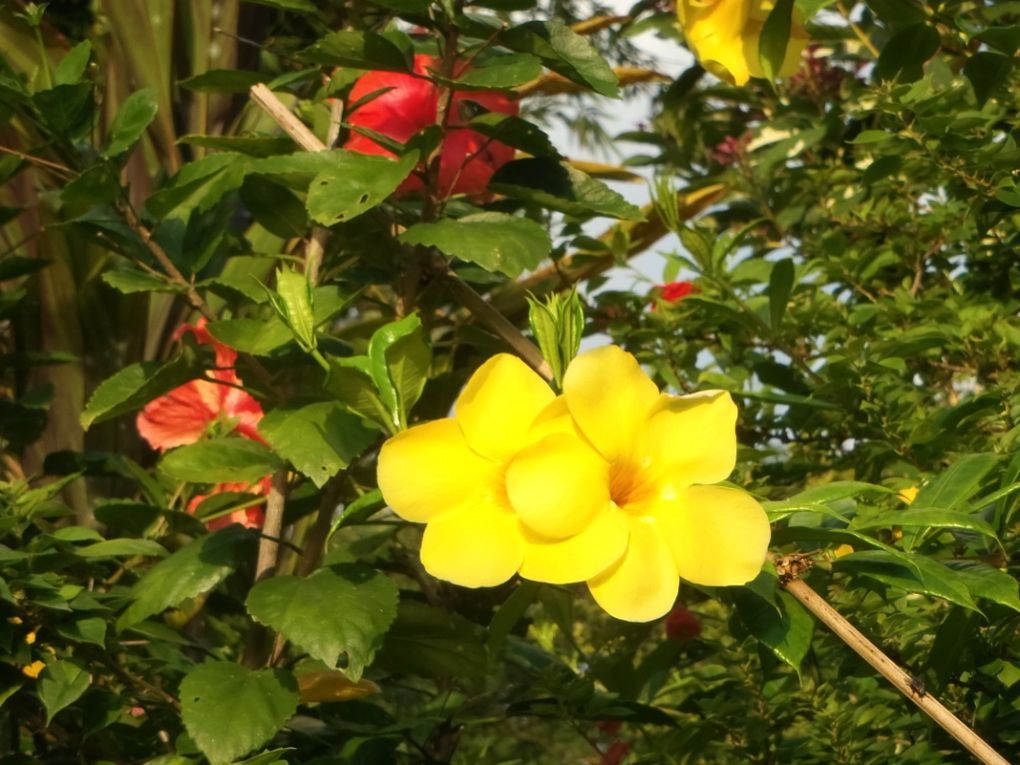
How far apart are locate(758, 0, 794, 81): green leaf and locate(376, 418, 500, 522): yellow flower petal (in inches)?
10.7

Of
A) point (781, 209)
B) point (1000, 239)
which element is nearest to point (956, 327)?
point (1000, 239)

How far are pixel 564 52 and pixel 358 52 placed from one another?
109mm

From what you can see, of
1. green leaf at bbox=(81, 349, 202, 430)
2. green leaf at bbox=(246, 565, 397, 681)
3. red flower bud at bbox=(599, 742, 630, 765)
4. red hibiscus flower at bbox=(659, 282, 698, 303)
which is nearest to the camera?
green leaf at bbox=(246, 565, 397, 681)

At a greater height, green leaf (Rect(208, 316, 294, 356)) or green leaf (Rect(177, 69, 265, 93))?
green leaf (Rect(177, 69, 265, 93))

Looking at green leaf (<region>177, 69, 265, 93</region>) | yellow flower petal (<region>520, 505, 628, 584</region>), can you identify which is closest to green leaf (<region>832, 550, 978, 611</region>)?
yellow flower petal (<region>520, 505, 628, 584</region>)

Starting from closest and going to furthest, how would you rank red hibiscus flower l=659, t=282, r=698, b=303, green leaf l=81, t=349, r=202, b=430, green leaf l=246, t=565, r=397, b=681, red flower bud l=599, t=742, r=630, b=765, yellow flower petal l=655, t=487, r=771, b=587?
yellow flower petal l=655, t=487, r=771, b=587, green leaf l=246, t=565, r=397, b=681, green leaf l=81, t=349, r=202, b=430, red flower bud l=599, t=742, r=630, b=765, red hibiscus flower l=659, t=282, r=698, b=303

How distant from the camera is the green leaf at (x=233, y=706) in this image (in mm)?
547

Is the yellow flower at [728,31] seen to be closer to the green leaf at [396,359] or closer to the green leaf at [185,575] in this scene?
the green leaf at [396,359]

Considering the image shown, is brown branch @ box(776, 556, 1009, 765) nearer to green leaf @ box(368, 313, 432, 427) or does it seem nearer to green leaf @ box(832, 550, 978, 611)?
green leaf @ box(832, 550, 978, 611)

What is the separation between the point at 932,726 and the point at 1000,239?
17.9 inches

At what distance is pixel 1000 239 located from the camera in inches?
37.3

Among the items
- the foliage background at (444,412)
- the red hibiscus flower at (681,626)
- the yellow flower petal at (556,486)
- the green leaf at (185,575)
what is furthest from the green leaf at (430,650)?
the yellow flower petal at (556,486)

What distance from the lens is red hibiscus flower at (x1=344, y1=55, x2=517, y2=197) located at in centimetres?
72

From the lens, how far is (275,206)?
0.72m
